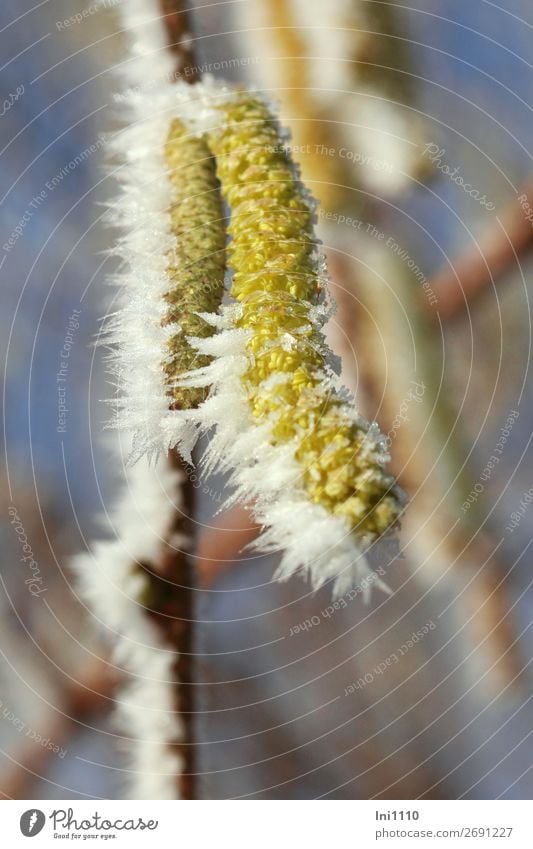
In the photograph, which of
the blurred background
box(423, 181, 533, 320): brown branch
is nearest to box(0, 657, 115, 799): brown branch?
the blurred background

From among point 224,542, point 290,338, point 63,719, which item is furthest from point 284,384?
point 63,719

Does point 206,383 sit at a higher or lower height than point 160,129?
lower

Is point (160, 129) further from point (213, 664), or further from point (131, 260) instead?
point (213, 664)

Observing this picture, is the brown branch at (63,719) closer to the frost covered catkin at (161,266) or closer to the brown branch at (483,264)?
the frost covered catkin at (161,266)

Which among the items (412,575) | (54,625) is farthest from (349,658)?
(54,625)
